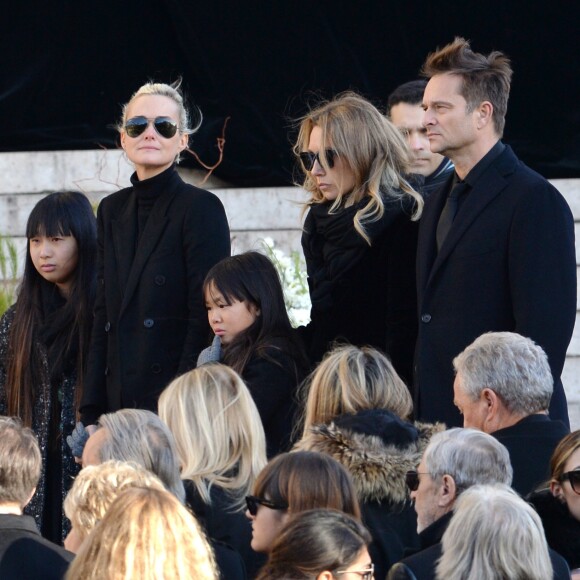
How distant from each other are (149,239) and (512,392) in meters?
1.70

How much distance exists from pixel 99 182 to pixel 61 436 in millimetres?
2881

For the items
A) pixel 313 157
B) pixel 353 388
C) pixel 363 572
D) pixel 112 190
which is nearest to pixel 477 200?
pixel 313 157

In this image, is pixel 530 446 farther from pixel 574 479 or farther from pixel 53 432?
pixel 53 432

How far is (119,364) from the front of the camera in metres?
5.34

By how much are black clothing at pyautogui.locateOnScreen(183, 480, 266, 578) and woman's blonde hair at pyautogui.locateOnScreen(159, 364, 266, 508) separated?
0.07 m

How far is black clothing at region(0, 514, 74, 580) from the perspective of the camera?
3547mm

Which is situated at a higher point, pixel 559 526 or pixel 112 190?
pixel 112 190

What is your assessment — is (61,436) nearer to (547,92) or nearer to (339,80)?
(339,80)

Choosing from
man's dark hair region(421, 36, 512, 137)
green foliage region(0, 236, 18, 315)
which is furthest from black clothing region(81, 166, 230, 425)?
green foliage region(0, 236, 18, 315)

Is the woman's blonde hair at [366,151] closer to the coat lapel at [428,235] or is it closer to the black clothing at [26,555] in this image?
the coat lapel at [428,235]

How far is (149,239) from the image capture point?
536 centimetres

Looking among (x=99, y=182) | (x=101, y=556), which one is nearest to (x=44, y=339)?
A: (x=99, y=182)

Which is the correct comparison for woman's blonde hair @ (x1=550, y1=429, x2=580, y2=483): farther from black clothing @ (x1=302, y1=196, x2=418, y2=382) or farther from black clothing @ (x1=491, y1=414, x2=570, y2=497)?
black clothing @ (x1=302, y1=196, x2=418, y2=382)

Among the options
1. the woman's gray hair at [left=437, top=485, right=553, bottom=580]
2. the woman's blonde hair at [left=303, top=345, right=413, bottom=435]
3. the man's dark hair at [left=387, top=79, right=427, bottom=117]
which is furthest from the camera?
the man's dark hair at [left=387, top=79, right=427, bottom=117]
